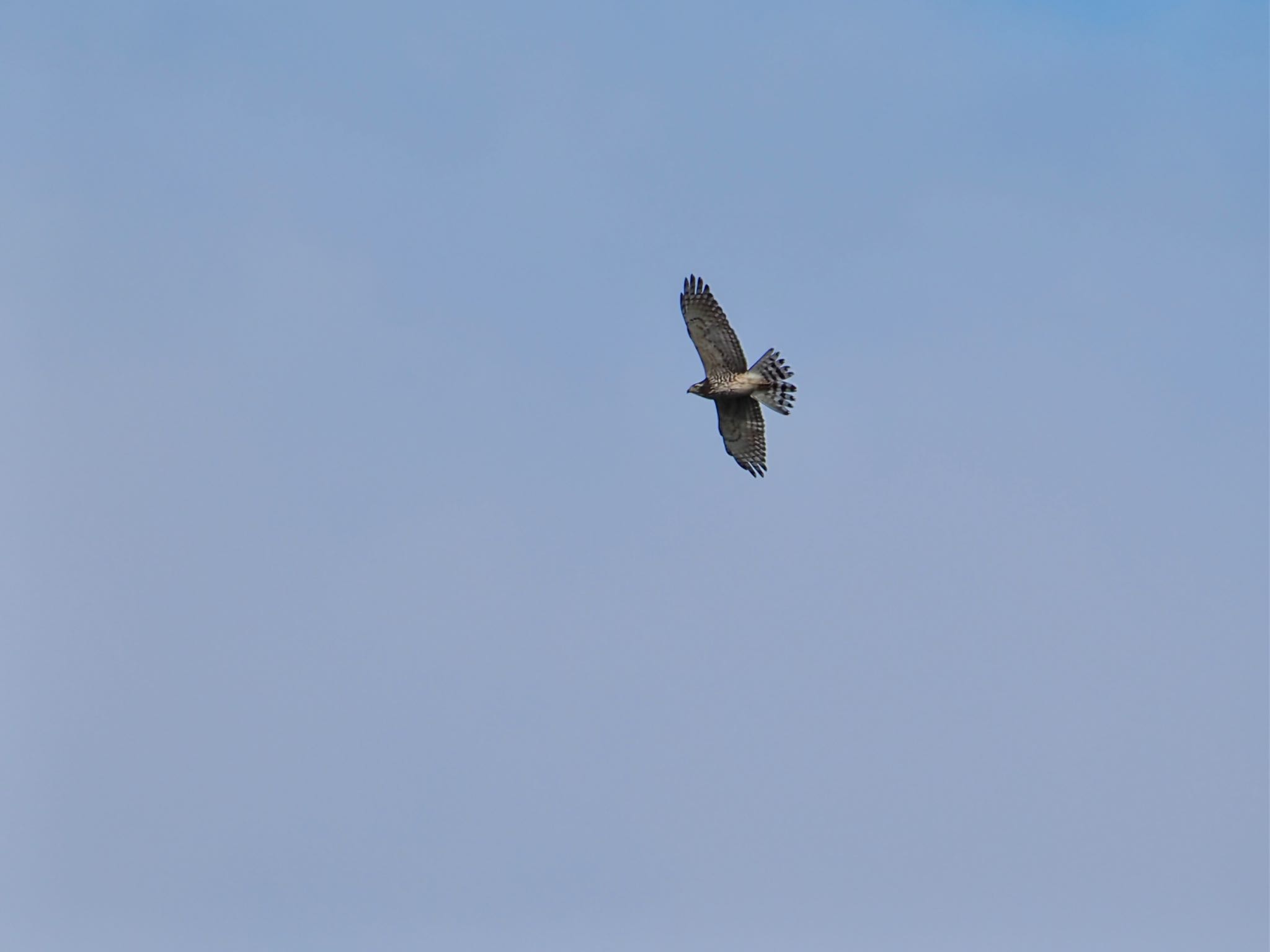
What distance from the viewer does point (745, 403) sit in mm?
63125

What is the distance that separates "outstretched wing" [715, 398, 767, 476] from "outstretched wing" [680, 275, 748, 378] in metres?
2.02

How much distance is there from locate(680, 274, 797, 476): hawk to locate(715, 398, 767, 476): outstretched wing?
0.02 m

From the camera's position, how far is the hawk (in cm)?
6069

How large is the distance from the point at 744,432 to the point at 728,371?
279 centimetres

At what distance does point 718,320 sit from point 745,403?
133 inches

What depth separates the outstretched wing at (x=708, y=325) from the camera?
60.7 m

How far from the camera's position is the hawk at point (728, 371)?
60.7m

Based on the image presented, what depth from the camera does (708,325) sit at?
60.8 m

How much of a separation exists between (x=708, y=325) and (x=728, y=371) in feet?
5.41

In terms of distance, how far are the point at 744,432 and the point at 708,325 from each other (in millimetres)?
4396

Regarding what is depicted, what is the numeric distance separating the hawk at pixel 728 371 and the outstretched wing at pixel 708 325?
0.05 ft

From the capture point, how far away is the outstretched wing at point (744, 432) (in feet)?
208

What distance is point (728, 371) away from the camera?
203 feet

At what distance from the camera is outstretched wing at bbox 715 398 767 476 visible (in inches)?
2491
